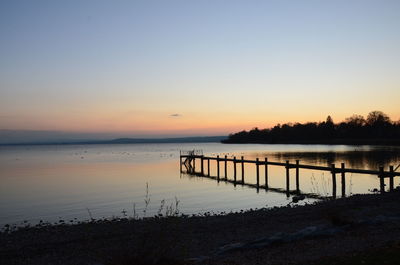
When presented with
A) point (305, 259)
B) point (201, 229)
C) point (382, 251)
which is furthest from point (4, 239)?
point (382, 251)

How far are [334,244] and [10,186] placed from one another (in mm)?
36351

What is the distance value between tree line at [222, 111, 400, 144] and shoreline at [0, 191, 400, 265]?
360ft

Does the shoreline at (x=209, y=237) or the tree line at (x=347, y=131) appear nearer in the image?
the shoreline at (x=209, y=237)

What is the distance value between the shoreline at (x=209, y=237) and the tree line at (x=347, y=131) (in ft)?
360

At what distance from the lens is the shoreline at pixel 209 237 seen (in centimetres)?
946

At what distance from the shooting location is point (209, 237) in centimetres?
1425

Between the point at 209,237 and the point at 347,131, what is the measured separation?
14298 cm

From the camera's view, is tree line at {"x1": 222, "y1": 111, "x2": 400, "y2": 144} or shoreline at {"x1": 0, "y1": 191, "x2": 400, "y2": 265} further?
tree line at {"x1": 222, "y1": 111, "x2": 400, "y2": 144}

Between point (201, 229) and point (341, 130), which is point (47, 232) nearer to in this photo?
point (201, 229)

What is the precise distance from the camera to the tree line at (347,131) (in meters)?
130

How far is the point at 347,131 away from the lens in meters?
146

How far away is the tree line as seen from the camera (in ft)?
426

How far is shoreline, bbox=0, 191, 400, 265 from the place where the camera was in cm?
946

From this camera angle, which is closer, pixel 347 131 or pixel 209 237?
pixel 209 237
